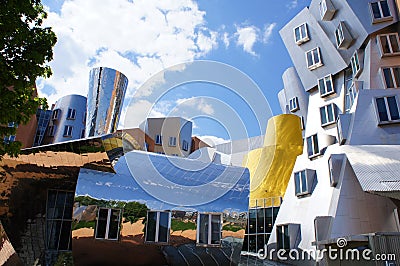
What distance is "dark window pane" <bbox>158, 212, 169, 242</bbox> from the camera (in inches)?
354

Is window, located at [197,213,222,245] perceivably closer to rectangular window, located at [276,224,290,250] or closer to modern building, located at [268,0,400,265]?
modern building, located at [268,0,400,265]

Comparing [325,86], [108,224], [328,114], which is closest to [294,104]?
[325,86]

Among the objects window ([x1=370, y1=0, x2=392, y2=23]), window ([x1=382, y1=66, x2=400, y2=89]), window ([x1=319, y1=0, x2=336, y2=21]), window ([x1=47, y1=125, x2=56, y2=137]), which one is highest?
window ([x1=319, y1=0, x2=336, y2=21])

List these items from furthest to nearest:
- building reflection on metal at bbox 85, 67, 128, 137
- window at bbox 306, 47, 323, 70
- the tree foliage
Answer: building reflection on metal at bbox 85, 67, 128, 137 < window at bbox 306, 47, 323, 70 < the tree foliage

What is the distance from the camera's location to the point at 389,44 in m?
15.8

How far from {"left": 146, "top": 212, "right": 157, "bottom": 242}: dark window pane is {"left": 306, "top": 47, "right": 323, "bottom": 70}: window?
15.2m

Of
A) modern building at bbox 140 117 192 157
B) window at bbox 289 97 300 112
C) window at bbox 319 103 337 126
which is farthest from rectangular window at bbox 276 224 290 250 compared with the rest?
modern building at bbox 140 117 192 157

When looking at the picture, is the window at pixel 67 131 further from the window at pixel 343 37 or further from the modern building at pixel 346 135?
the window at pixel 343 37

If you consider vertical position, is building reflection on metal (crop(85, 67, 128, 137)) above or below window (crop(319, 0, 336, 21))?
below

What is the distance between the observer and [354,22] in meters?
17.1

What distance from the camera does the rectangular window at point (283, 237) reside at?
586 inches

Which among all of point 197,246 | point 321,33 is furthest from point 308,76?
point 197,246

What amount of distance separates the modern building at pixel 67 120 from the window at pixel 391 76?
2767 cm

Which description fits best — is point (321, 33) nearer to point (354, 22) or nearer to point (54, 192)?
point (354, 22)
